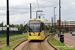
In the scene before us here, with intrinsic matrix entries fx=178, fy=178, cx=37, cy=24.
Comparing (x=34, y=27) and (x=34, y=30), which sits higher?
(x=34, y=27)

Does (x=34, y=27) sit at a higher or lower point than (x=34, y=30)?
higher

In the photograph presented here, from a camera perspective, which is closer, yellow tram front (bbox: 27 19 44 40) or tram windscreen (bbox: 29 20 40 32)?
yellow tram front (bbox: 27 19 44 40)

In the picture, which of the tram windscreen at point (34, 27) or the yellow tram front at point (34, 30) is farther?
the tram windscreen at point (34, 27)

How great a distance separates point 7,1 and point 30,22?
748 cm

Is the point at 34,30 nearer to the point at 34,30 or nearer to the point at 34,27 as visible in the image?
the point at 34,30

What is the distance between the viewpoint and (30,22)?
25.9 meters

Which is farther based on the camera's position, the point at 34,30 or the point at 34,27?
the point at 34,27

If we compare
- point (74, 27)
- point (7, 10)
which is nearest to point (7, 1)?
point (7, 10)

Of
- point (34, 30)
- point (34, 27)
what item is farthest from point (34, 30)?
point (34, 27)

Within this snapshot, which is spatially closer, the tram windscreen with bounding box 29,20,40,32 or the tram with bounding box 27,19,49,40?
the tram with bounding box 27,19,49,40

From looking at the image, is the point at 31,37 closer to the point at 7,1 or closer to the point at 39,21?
the point at 39,21

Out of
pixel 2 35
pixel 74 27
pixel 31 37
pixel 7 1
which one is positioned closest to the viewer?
pixel 7 1

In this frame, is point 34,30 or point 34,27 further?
point 34,27

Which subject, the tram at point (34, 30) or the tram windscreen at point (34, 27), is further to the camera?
the tram windscreen at point (34, 27)
